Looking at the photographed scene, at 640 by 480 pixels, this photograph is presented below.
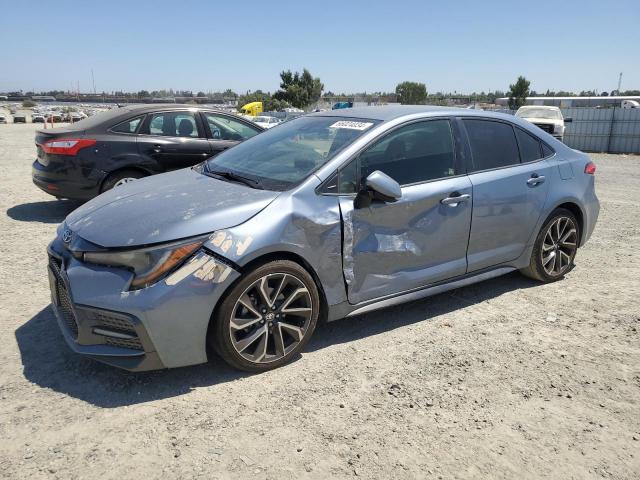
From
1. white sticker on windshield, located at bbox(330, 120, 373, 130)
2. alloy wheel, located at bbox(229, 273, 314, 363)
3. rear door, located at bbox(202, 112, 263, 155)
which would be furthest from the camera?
rear door, located at bbox(202, 112, 263, 155)

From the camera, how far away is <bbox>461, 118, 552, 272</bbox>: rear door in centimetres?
405

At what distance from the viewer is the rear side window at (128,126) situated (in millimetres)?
6817

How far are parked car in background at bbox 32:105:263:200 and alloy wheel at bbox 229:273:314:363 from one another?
4.44 m

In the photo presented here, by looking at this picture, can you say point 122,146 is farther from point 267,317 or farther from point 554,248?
point 554,248

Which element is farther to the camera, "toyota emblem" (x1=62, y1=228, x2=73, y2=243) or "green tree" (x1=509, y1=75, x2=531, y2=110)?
"green tree" (x1=509, y1=75, x2=531, y2=110)

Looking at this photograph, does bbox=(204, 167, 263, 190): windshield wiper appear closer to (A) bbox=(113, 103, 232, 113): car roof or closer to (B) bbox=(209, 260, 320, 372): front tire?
(B) bbox=(209, 260, 320, 372): front tire

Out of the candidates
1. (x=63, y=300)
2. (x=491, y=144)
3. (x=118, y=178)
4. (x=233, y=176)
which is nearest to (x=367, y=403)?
(x=233, y=176)

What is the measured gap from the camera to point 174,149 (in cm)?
702

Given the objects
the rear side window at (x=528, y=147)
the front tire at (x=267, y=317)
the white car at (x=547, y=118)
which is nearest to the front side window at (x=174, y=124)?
the rear side window at (x=528, y=147)

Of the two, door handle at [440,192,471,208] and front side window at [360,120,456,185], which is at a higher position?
front side window at [360,120,456,185]

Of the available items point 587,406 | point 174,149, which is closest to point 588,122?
point 174,149

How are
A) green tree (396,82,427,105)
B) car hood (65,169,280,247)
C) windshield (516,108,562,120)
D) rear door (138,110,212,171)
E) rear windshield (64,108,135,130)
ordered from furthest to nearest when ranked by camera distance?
green tree (396,82,427,105) < windshield (516,108,562,120) < rear door (138,110,212,171) < rear windshield (64,108,135,130) < car hood (65,169,280,247)

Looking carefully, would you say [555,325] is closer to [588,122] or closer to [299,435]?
[299,435]

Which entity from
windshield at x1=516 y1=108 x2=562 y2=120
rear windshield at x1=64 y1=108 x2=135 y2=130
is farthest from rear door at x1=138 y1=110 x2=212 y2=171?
windshield at x1=516 y1=108 x2=562 y2=120
